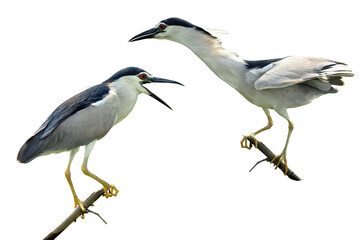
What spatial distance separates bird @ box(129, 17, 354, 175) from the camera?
4.57 metres

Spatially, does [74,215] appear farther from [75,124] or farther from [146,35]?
[146,35]

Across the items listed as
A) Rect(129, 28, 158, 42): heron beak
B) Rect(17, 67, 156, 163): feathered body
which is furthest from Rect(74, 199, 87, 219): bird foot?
Rect(129, 28, 158, 42): heron beak

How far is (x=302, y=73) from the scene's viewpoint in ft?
15.0

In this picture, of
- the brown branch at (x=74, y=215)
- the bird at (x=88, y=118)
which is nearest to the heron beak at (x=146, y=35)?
the bird at (x=88, y=118)

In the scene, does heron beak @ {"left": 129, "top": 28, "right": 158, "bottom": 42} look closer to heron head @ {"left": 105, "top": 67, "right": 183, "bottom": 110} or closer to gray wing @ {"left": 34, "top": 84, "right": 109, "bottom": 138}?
heron head @ {"left": 105, "top": 67, "right": 183, "bottom": 110}

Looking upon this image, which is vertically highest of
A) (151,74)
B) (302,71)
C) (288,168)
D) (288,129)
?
(151,74)

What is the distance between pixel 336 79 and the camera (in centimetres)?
471

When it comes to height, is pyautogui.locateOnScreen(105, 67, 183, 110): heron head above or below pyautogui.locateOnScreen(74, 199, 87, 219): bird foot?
above

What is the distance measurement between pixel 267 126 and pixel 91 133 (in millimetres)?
1402

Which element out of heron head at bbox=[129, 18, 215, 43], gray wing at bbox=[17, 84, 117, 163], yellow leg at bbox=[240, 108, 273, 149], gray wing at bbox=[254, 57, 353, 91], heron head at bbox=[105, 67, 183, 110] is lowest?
yellow leg at bbox=[240, 108, 273, 149]

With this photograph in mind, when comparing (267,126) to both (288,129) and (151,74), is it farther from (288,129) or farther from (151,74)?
(151,74)

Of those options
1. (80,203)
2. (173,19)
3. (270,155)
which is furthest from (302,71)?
(80,203)

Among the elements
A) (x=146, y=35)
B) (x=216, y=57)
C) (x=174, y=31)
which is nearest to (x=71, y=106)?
(x=146, y=35)

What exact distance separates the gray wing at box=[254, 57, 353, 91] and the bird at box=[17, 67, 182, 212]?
0.81 m
